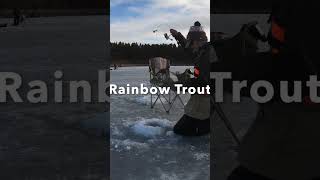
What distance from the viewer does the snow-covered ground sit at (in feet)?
12.2

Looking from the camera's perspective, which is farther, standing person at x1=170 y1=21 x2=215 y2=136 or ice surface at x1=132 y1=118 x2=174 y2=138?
ice surface at x1=132 y1=118 x2=174 y2=138

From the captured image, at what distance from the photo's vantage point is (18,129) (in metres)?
4.82

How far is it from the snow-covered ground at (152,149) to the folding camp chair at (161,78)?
0.24 metres

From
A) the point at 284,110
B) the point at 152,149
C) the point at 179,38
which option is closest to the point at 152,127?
the point at 152,149

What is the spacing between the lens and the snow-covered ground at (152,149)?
12.2ft

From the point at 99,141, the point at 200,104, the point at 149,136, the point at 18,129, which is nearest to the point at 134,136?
the point at 149,136

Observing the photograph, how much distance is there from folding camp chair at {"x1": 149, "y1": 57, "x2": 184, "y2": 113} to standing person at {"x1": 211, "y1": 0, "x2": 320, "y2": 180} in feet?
16.2

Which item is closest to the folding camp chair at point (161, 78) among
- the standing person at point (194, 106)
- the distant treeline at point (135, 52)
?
the distant treeline at point (135, 52)

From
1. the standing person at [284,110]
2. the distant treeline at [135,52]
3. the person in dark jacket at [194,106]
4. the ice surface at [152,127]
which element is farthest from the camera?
the distant treeline at [135,52]

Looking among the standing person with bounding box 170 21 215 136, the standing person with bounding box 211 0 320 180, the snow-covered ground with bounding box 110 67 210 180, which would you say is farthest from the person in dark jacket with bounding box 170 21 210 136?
the standing person with bounding box 211 0 320 180

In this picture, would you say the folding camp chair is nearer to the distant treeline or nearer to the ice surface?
the distant treeline

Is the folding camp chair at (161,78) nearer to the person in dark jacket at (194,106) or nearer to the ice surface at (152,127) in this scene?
the ice surface at (152,127)

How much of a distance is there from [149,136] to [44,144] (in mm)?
1067

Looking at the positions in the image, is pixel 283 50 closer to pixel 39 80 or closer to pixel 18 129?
pixel 18 129
